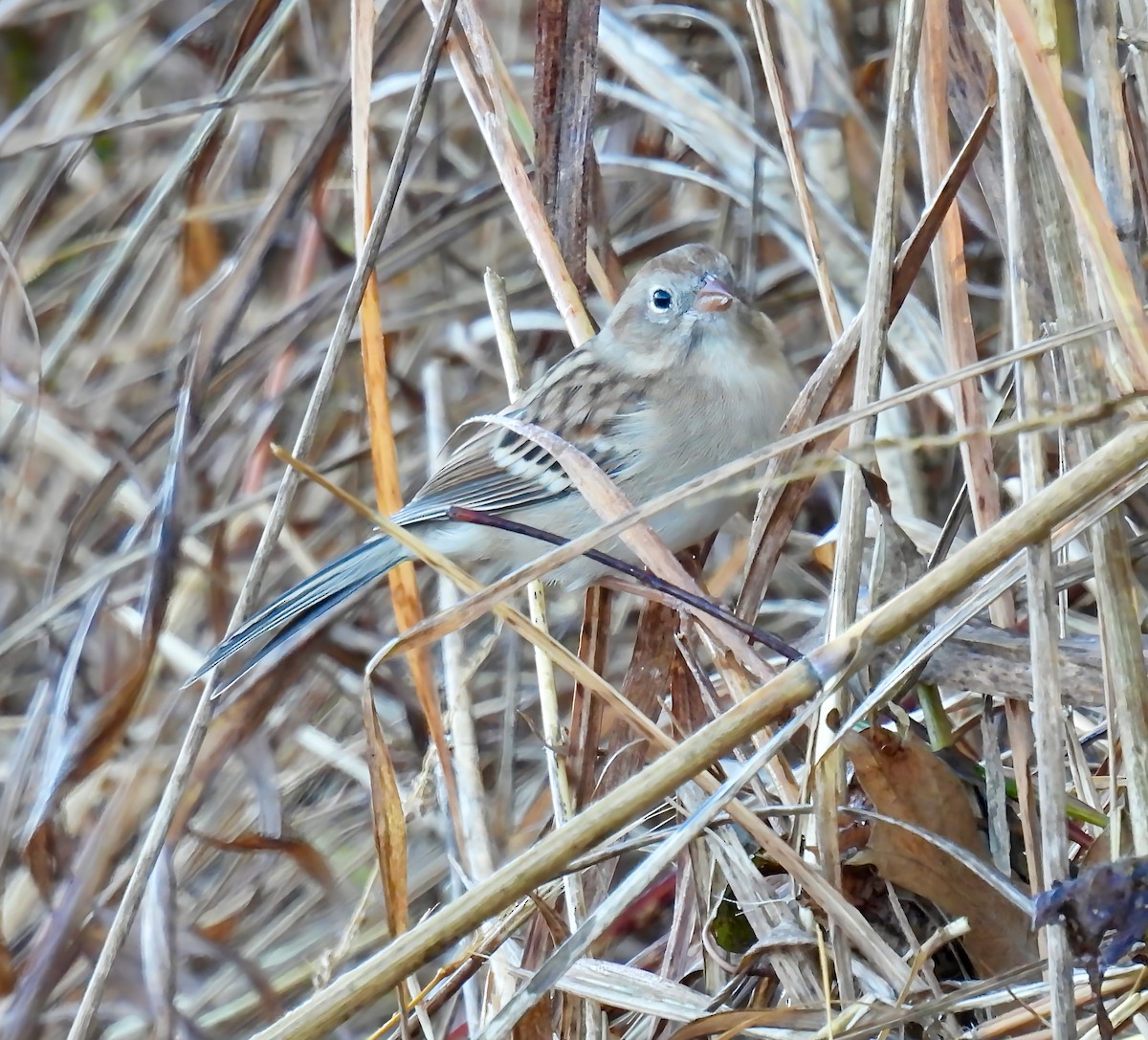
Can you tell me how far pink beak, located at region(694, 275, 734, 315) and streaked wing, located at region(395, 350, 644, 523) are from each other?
16cm

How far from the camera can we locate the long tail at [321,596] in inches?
67.4

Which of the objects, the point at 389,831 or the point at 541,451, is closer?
the point at 389,831

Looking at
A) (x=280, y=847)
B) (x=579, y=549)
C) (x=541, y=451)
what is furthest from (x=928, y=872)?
(x=541, y=451)

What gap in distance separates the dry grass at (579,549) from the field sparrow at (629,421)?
11cm

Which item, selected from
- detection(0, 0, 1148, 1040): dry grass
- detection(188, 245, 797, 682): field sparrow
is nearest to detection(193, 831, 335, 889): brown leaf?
detection(0, 0, 1148, 1040): dry grass

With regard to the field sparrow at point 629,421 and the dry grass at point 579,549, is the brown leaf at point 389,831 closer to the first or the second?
the dry grass at point 579,549

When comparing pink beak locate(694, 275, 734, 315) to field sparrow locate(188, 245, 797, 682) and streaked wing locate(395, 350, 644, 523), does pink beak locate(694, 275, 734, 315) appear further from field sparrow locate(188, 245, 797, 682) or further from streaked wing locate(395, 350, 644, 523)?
streaked wing locate(395, 350, 644, 523)

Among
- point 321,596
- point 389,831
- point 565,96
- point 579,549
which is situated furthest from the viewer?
point 321,596

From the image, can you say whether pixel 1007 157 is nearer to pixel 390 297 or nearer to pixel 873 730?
pixel 873 730

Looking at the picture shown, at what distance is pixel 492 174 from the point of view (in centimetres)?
215

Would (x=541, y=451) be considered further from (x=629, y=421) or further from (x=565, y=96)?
(x=565, y=96)

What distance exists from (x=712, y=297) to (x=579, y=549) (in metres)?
0.91

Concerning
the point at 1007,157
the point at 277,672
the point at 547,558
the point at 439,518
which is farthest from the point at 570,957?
the point at 439,518

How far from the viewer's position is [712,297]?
1.78 meters
